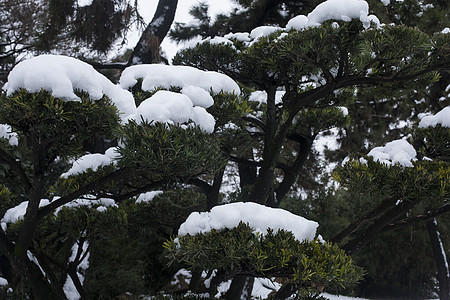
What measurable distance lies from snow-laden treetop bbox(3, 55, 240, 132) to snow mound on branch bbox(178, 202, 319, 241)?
1.30ft

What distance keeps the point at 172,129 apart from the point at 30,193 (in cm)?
86

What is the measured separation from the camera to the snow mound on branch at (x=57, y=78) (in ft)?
4.60

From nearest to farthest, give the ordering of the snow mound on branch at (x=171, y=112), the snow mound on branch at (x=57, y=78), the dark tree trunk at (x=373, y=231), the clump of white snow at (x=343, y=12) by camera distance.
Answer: the snow mound on branch at (x=57, y=78)
the snow mound on branch at (x=171, y=112)
the clump of white snow at (x=343, y=12)
the dark tree trunk at (x=373, y=231)

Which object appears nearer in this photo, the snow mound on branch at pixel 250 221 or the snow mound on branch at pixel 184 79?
the snow mound on branch at pixel 250 221

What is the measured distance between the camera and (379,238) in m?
6.89

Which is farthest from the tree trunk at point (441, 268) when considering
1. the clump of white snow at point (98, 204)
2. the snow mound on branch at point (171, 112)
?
the snow mound on branch at point (171, 112)

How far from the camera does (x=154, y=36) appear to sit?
4.02 m

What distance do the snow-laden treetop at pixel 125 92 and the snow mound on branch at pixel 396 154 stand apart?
0.94 m

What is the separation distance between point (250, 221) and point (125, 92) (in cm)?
85

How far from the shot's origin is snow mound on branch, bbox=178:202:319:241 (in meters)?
1.66

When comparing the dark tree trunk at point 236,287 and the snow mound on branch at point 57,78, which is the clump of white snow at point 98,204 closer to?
the dark tree trunk at point 236,287

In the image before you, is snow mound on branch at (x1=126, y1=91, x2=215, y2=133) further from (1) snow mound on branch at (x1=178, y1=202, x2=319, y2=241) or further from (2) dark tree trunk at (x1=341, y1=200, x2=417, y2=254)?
(2) dark tree trunk at (x1=341, y1=200, x2=417, y2=254)

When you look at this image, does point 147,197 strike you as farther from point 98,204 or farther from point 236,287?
point 236,287

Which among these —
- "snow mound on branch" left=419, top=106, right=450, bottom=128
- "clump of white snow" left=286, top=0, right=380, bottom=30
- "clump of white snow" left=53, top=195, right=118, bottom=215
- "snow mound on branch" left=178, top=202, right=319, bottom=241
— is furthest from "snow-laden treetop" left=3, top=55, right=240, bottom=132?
"snow mound on branch" left=419, top=106, right=450, bottom=128
